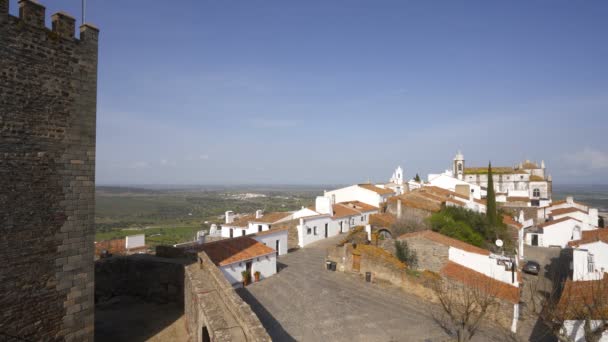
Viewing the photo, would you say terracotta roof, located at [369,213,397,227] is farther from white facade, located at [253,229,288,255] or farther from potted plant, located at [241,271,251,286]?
potted plant, located at [241,271,251,286]

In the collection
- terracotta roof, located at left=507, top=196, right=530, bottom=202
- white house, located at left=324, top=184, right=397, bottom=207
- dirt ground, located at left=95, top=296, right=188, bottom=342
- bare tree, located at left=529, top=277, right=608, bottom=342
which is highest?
white house, located at left=324, top=184, right=397, bottom=207

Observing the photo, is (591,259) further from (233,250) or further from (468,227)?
(233,250)

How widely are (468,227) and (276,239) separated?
1255 centimetres

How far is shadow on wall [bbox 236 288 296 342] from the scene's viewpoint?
11.6 m

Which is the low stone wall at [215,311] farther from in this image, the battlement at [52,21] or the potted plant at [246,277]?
the battlement at [52,21]

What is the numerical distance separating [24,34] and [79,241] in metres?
4.17

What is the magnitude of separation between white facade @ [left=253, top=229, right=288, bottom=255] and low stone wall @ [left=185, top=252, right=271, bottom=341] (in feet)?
38.3

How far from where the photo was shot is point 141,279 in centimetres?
1269

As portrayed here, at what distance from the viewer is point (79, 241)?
7.73 meters

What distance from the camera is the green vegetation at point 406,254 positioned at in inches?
768

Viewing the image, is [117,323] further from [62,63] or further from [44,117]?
[62,63]

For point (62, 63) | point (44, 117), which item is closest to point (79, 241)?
point (44, 117)

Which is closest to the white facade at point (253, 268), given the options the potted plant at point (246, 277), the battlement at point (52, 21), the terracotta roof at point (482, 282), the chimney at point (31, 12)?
the potted plant at point (246, 277)

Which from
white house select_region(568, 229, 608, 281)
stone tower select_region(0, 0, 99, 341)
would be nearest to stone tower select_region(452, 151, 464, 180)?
white house select_region(568, 229, 608, 281)
